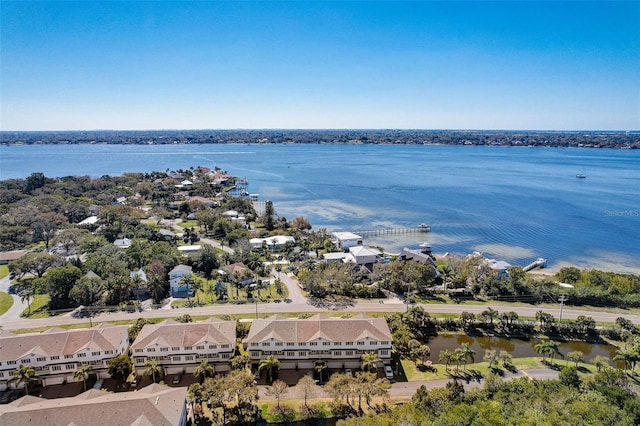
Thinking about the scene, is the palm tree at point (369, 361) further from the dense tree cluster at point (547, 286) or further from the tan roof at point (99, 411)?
the dense tree cluster at point (547, 286)

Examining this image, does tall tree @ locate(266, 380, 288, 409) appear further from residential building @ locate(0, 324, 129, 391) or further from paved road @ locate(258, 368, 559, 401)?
residential building @ locate(0, 324, 129, 391)

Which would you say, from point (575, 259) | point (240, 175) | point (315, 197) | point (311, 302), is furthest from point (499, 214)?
point (240, 175)

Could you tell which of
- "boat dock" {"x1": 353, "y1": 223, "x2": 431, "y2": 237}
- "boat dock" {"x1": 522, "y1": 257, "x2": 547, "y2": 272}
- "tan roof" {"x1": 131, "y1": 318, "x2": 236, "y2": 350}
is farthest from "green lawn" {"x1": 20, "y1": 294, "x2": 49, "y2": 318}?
"boat dock" {"x1": 522, "y1": 257, "x2": 547, "y2": 272}

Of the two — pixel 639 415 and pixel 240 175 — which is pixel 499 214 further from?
pixel 240 175

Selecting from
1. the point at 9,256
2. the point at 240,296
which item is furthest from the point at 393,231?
the point at 9,256

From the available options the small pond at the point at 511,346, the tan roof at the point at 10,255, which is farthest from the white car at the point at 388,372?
the tan roof at the point at 10,255

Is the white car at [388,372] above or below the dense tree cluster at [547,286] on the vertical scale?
below
